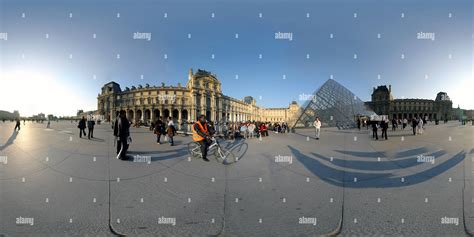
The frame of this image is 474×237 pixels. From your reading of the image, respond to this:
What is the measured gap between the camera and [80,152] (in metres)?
2.22

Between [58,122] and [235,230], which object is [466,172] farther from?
[58,122]

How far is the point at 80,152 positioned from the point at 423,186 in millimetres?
4728

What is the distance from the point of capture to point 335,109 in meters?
3.15

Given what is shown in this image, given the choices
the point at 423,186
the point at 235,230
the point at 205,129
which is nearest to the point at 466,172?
the point at 423,186

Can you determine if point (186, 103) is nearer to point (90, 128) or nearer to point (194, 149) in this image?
point (194, 149)

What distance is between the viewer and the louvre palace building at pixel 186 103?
1729 millimetres

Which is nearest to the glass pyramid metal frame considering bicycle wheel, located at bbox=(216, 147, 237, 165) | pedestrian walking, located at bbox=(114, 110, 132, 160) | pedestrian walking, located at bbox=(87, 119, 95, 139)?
bicycle wheel, located at bbox=(216, 147, 237, 165)

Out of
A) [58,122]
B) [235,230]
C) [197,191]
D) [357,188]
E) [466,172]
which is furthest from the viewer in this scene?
[466,172]

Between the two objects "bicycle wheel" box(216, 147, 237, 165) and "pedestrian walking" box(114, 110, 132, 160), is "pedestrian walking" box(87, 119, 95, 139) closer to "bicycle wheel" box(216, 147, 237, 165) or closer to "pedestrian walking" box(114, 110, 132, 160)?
"pedestrian walking" box(114, 110, 132, 160)

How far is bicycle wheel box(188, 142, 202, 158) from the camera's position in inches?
78.6

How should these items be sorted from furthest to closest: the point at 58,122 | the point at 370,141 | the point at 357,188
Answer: the point at 370,141, the point at 357,188, the point at 58,122

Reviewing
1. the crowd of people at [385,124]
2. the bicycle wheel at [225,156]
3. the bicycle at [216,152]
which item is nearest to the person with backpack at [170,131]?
the bicycle at [216,152]

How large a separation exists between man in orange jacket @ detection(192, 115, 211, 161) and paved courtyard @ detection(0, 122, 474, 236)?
7.7 inches

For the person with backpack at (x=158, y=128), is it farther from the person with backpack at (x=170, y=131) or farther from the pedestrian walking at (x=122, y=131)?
the pedestrian walking at (x=122, y=131)
